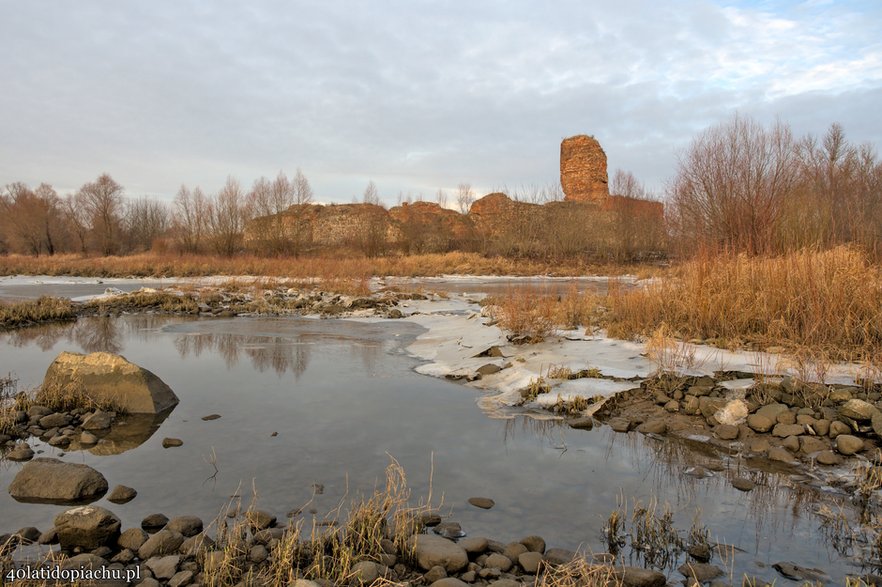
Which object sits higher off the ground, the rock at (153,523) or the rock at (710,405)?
the rock at (710,405)

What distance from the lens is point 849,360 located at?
6.22 m

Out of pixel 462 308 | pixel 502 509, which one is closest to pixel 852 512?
pixel 502 509

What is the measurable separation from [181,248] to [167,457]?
119ft

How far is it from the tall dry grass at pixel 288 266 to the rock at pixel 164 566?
2315cm

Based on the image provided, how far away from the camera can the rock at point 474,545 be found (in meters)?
3.21

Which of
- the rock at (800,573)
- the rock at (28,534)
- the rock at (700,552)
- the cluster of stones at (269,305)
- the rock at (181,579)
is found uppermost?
the cluster of stones at (269,305)

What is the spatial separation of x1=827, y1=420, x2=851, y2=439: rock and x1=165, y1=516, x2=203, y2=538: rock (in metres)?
5.12

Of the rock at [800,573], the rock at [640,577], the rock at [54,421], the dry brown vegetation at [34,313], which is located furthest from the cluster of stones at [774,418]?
the dry brown vegetation at [34,313]

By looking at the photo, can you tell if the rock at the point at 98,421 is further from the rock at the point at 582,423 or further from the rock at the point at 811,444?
the rock at the point at 811,444

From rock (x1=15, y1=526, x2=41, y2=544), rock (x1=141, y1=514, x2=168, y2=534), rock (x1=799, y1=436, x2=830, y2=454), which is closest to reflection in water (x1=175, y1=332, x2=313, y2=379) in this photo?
rock (x1=141, y1=514, x2=168, y2=534)

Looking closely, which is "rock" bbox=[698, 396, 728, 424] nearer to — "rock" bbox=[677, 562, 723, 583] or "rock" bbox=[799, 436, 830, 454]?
"rock" bbox=[799, 436, 830, 454]

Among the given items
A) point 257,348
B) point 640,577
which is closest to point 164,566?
point 640,577

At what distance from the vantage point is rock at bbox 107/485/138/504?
395 cm

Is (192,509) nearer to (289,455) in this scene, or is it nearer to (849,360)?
(289,455)
